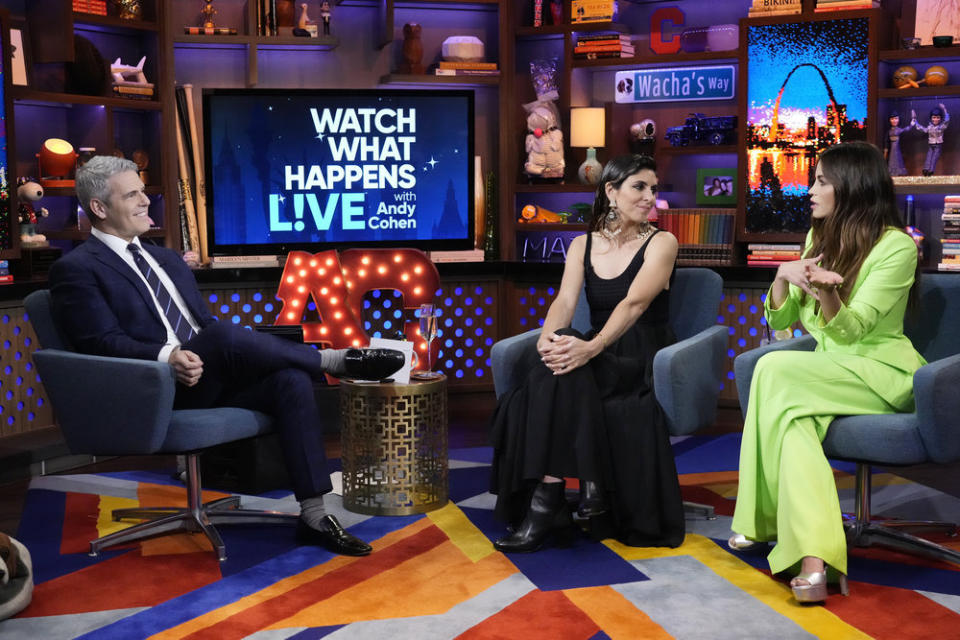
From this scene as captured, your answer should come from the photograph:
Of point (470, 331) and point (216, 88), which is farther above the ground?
point (216, 88)

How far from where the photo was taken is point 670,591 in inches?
120

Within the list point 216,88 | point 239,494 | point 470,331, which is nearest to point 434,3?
point 216,88

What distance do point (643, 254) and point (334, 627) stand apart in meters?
1.64

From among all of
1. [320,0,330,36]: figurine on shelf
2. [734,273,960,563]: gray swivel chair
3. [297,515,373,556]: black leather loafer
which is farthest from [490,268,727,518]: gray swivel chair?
[320,0,330,36]: figurine on shelf

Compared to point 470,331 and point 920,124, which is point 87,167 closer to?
point 470,331

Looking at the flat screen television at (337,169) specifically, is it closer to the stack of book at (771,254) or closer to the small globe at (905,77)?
the stack of book at (771,254)

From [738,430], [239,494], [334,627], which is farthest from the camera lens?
[738,430]

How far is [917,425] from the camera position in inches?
120

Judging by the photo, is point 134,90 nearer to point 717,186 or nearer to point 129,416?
point 129,416

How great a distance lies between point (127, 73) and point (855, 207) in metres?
3.47

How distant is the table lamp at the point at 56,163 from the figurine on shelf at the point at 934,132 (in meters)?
3.90

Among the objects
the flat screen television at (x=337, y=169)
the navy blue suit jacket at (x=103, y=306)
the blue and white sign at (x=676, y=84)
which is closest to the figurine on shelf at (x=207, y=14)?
the flat screen television at (x=337, y=169)

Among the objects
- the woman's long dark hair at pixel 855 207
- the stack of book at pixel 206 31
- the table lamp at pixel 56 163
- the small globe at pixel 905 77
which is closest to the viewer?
the woman's long dark hair at pixel 855 207

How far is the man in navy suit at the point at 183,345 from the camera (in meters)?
3.44
